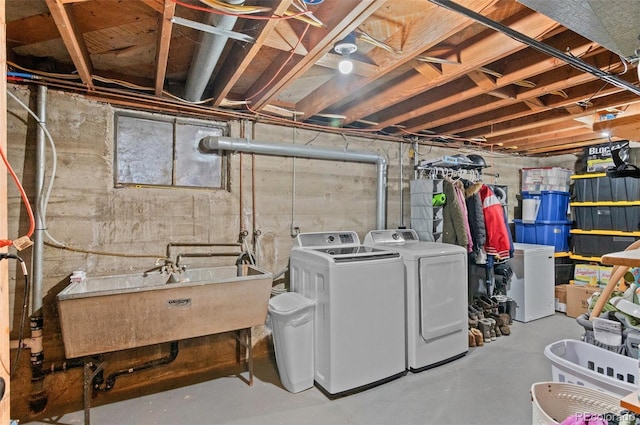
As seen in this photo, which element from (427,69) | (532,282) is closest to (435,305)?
(427,69)

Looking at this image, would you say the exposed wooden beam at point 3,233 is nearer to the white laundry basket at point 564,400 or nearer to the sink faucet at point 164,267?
the sink faucet at point 164,267

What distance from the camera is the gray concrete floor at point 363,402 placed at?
228 cm

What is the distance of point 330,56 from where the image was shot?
208 cm

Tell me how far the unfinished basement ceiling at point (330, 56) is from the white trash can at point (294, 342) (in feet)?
5.51

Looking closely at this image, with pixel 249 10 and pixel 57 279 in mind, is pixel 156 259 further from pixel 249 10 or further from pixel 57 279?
pixel 249 10

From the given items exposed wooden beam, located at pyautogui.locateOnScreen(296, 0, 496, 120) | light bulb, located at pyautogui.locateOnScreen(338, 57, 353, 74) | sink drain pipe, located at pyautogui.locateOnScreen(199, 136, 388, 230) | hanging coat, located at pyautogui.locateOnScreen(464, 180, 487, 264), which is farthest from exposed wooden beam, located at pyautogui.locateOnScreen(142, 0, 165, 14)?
hanging coat, located at pyautogui.locateOnScreen(464, 180, 487, 264)

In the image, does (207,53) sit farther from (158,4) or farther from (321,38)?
(321,38)

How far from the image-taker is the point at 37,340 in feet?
7.64

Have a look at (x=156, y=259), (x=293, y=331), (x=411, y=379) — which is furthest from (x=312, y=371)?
(x=156, y=259)

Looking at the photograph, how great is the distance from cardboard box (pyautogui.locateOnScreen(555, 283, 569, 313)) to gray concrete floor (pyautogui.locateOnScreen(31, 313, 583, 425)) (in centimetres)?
188

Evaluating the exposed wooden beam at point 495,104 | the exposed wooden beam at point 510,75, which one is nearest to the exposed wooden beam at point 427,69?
the exposed wooden beam at point 510,75

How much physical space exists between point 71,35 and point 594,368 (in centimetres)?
330

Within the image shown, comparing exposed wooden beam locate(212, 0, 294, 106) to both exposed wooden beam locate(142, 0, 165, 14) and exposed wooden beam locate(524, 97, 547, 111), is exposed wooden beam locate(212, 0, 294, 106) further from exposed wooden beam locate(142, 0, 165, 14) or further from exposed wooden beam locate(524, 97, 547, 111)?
exposed wooden beam locate(524, 97, 547, 111)

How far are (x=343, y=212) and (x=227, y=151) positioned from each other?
1.39m
